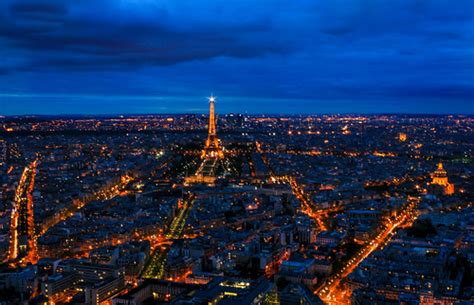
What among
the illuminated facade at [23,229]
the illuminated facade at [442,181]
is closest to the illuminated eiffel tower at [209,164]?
the illuminated facade at [23,229]

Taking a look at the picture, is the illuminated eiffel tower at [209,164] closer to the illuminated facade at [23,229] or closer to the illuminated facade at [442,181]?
the illuminated facade at [23,229]

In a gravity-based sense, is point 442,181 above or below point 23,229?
above

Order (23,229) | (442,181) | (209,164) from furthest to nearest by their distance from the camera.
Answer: (209,164), (442,181), (23,229)

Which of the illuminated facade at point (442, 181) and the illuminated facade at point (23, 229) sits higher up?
the illuminated facade at point (442, 181)

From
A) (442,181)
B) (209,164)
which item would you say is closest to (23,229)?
(209,164)

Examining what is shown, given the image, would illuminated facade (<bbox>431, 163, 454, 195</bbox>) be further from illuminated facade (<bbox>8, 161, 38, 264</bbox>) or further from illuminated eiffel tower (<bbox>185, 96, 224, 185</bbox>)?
illuminated facade (<bbox>8, 161, 38, 264</bbox>)

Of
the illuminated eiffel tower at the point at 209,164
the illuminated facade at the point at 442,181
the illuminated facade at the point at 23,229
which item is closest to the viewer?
the illuminated facade at the point at 23,229

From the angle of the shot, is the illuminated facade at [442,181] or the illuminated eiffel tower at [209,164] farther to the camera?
the illuminated eiffel tower at [209,164]

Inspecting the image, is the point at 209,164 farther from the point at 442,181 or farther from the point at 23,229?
the point at 23,229

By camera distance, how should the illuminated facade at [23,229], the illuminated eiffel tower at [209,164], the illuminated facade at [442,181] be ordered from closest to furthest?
1. the illuminated facade at [23,229]
2. the illuminated facade at [442,181]
3. the illuminated eiffel tower at [209,164]
